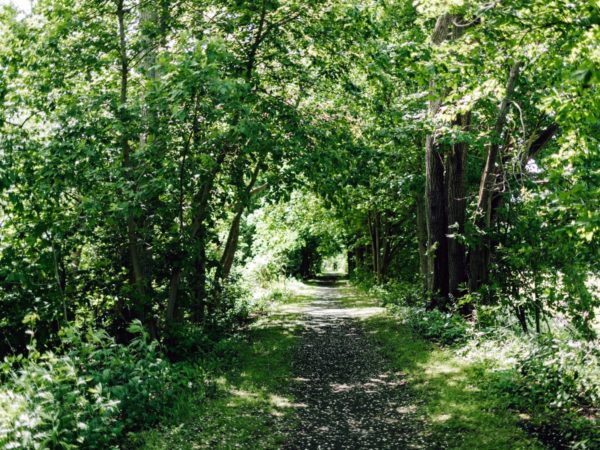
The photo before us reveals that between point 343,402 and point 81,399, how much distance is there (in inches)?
158

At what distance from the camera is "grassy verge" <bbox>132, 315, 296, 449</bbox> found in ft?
20.5

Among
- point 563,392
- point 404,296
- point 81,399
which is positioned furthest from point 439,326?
point 81,399

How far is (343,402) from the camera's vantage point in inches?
318

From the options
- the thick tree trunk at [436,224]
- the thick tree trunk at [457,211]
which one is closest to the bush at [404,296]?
the thick tree trunk at [436,224]

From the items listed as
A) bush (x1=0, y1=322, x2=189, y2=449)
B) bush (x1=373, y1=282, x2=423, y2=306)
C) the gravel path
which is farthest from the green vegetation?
bush (x1=373, y1=282, x2=423, y2=306)

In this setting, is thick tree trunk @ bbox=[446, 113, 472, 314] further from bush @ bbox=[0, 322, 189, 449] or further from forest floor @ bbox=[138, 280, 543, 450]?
Answer: bush @ bbox=[0, 322, 189, 449]

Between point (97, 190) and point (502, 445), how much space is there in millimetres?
7040

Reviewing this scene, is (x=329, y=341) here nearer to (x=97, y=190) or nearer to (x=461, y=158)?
(x=461, y=158)

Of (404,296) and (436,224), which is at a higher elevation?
(436,224)

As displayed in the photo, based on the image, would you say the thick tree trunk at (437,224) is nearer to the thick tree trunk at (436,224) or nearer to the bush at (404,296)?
the thick tree trunk at (436,224)

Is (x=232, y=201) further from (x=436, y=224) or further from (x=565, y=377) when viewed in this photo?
(x=565, y=377)

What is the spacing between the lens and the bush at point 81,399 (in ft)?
16.8

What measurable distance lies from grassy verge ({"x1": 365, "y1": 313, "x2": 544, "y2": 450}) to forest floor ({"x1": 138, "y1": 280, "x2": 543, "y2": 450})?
0.01 m

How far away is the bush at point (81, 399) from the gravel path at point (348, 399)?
1.98 metres
